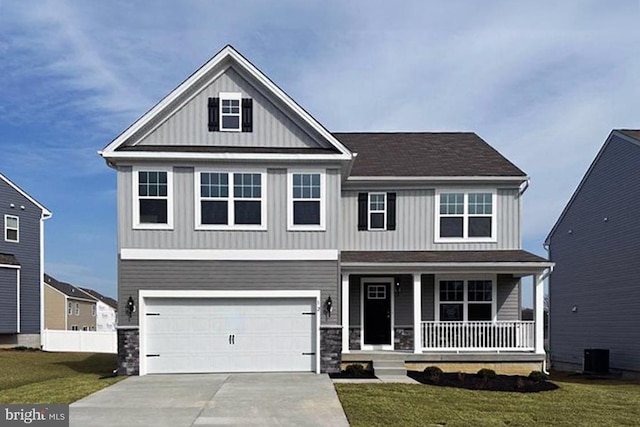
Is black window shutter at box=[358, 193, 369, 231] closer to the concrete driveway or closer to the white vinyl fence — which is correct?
the concrete driveway

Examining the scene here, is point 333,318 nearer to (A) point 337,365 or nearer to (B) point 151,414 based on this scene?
(A) point 337,365

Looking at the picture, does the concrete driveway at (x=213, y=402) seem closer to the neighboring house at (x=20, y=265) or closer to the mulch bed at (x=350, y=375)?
the mulch bed at (x=350, y=375)

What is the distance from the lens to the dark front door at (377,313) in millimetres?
19156

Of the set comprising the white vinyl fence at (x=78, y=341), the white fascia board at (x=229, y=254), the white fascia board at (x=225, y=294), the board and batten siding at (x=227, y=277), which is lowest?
the white vinyl fence at (x=78, y=341)

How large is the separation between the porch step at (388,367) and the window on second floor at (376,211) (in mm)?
4196

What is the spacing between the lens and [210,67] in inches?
673

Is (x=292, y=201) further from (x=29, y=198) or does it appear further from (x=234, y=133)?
(x=29, y=198)

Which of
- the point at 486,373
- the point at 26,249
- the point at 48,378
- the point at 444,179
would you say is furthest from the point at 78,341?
the point at 486,373

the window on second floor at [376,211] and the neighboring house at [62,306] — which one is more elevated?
the window on second floor at [376,211]

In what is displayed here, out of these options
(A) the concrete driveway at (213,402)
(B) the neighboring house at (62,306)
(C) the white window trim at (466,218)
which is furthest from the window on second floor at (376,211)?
(B) the neighboring house at (62,306)

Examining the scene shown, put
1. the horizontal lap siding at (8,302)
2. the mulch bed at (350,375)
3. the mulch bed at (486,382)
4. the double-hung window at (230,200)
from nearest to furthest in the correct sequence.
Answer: the mulch bed at (486,382)
the mulch bed at (350,375)
the double-hung window at (230,200)
the horizontal lap siding at (8,302)

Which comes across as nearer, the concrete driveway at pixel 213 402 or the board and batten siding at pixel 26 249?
the concrete driveway at pixel 213 402

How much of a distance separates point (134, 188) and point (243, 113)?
3.49 metres

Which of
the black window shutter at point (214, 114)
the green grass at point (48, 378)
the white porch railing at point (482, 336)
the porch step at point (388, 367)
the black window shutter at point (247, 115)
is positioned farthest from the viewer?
the white porch railing at point (482, 336)
